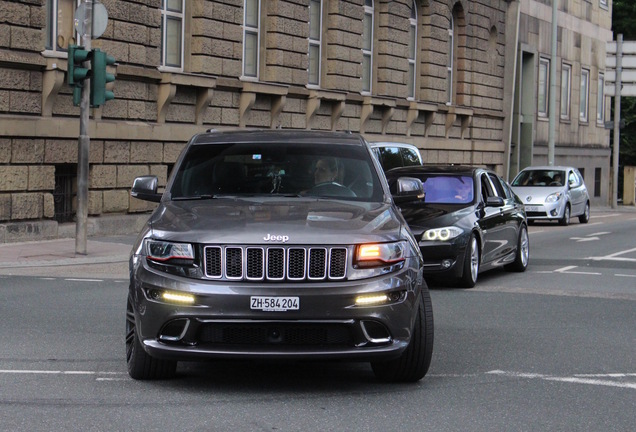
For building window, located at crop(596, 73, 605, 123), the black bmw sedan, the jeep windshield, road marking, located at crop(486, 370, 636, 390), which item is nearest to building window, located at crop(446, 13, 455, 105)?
building window, located at crop(596, 73, 605, 123)

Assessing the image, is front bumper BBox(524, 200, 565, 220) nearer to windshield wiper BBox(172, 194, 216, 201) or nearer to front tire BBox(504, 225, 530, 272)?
front tire BBox(504, 225, 530, 272)

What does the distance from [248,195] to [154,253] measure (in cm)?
127

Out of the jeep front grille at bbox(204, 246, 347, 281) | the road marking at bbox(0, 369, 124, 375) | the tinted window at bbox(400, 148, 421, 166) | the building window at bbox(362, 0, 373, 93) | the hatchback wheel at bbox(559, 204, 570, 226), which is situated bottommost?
the road marking at bbox(0, 369, 124, 375)

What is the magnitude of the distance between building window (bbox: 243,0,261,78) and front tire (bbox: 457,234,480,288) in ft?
46.2

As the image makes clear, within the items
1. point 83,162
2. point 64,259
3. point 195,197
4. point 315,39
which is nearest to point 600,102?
point 315,39

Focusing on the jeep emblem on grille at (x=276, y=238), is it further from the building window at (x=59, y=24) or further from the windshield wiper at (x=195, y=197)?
the building window at (x=59, y=24)

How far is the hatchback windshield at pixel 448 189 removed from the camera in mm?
15125

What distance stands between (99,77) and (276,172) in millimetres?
9901

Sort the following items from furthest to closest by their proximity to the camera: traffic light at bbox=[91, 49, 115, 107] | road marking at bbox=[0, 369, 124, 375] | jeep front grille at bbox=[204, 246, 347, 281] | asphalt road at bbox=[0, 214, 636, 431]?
traffic light at bbox=[91, 49, 115, 107] → road marking at bbox=[0, 369, 124, 375] → jeep front grille at bbox=[204, 246, 347, 281] → asphalt road at bbox=[0, 214, 636, 431]

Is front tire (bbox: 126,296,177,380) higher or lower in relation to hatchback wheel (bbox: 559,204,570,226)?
lower

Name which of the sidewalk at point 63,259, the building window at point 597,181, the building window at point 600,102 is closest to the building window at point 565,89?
the building window at point 600,102

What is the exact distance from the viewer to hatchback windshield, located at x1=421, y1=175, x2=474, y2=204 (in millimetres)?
15125

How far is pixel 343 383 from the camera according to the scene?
25.6ft

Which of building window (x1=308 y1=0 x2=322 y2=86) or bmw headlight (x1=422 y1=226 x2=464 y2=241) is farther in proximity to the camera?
building window (x1=308 y1=0 x2=322 y2=86)
